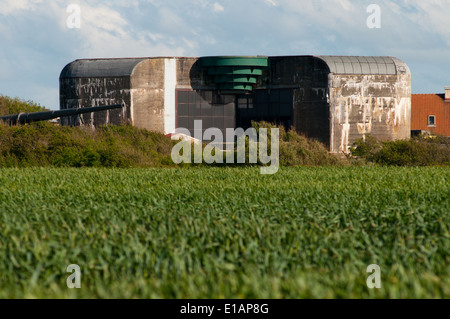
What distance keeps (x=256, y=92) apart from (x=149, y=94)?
21.4 feet

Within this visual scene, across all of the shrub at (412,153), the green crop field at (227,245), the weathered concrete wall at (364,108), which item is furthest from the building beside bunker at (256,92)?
the green crop field at (227,245)

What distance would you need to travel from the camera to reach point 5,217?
9125 millimetres

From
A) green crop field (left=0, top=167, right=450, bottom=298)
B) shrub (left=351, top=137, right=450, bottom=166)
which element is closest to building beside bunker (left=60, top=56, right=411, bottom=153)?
shrub (left=351, top=137, right=450, bottom=166)

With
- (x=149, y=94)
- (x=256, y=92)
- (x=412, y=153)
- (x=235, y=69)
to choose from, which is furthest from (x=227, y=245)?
(x=256, y=92)

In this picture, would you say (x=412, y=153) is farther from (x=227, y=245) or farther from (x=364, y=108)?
(x=227, y=245)

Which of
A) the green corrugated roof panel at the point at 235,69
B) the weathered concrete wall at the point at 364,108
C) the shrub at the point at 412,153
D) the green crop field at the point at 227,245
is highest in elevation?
the green corrugated roof panel at the point at 235,69

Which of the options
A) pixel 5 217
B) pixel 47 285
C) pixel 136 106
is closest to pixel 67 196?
pixel 5 217

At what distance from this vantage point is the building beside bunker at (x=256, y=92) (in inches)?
1308

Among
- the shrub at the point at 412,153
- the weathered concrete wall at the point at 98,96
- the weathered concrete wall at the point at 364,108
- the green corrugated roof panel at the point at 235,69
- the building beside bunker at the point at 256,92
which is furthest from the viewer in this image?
the weathered concrete wall at the point at 98,96

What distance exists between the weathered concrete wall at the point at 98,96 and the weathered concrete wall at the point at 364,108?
1203cm

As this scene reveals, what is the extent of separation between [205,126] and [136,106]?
14.3 feet

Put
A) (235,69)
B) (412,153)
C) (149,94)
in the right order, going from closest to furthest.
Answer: (412,153)
(235,69)
(149,94)

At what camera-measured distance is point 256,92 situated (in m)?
35.5

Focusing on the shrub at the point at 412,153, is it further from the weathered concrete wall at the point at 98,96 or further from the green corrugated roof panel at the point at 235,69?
the weathered concrete wall at the point at 98,96
